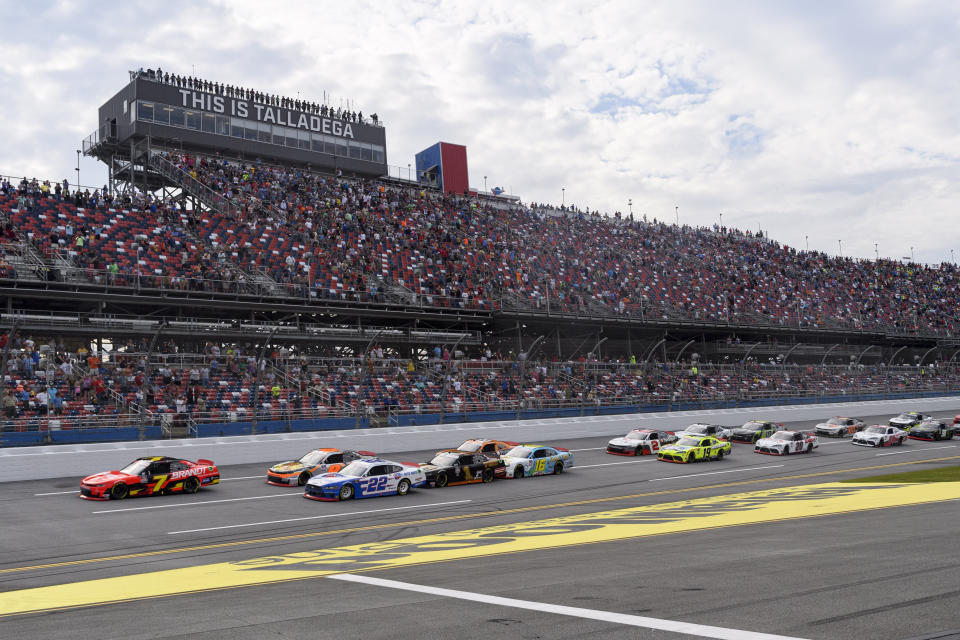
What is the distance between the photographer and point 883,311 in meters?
66.4

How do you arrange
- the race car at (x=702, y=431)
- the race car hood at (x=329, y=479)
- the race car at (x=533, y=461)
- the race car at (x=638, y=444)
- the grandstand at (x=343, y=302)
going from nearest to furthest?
1. the race car hood at (x=329, y=479)
2. the race car at (x=533, y=461)
3. the grandstand at (x=343, y=302)
4. the race car at (x=638, y=444)
5. the race car at (x=702, y=431)

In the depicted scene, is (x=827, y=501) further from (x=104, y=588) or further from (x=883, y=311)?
(x=883, y=311)

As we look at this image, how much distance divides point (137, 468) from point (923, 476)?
22.6 m

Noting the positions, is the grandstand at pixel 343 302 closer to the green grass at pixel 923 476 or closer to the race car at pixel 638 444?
the race car at pixel 638 444

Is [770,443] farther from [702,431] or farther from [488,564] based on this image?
[488,564]

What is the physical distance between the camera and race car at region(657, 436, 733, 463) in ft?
94.3

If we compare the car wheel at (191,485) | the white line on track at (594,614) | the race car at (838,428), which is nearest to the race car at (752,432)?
the race car at (838,428)

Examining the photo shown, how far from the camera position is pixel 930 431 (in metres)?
37.4

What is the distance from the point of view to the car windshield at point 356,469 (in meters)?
20.7

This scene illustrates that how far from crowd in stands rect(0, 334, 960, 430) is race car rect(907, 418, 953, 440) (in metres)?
9.60

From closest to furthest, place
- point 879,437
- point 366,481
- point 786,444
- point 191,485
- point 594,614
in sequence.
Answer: point 594,614 → point 366,481 → point 191,485 → point 786,444 → point 879,437

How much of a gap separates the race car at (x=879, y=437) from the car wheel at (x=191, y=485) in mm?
28012

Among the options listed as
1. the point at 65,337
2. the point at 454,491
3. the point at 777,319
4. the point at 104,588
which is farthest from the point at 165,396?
the point at 777,319

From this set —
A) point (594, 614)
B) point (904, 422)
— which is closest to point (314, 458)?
point (594, 614)
